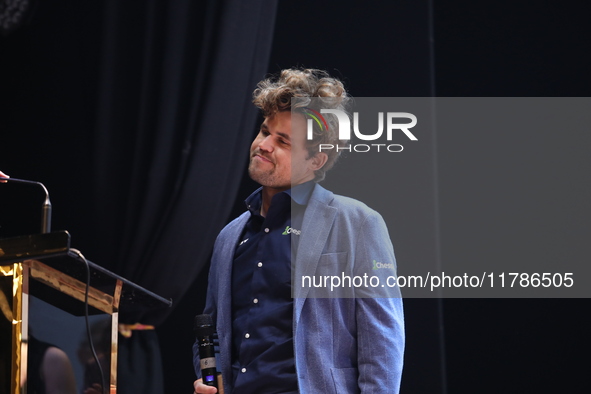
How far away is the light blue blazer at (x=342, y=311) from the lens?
1854 mm

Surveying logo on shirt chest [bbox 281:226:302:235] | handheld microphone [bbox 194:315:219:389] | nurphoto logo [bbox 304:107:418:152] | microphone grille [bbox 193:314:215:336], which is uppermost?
nurphoto logo [bbox 304:107:418:152]

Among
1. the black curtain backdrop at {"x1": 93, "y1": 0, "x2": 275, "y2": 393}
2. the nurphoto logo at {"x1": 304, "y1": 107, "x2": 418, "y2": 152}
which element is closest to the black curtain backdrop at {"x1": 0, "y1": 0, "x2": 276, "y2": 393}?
the black curtain backdrop at {"x1": 93, "y1": 0, "x2": 275, "y2": 393}

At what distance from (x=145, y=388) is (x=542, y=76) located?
206 centimetres

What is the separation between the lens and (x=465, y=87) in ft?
9.32

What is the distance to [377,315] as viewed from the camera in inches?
75.6

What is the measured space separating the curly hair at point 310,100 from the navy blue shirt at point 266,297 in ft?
0.63

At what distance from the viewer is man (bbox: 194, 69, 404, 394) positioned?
1.87 m

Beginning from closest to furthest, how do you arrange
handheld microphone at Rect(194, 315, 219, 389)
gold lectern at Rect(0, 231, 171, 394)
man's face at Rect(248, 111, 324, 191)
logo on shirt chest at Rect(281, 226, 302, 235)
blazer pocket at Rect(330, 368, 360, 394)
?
1. gold lectern at Rect(0, 231, 171, 394)
2. handheld microphone at Rect(194, 315, 219, 389)
3. blazer pocket at Rect(330, 368, 360, 394)
4. logo on shirt chest at Rect(281, 226, 302, 235)
5. man's face at Rect(248, 111, 324, 191)

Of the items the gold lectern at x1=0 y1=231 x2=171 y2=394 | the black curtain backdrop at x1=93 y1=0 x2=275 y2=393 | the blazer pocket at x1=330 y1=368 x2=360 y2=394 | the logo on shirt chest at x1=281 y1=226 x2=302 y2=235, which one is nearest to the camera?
the gold lectern at x1=0 y1=231 x2=171 y2=394

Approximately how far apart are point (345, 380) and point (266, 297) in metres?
0.33

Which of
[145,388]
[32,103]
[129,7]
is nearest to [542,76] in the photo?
[129,7]

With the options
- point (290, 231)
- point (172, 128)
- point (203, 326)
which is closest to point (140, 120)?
point (172, 128)

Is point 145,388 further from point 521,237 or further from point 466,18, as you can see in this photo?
point 466,18

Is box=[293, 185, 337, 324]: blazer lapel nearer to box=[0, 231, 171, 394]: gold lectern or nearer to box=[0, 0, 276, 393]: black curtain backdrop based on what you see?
box=[0, 231, 171, 394]: gold lectern
